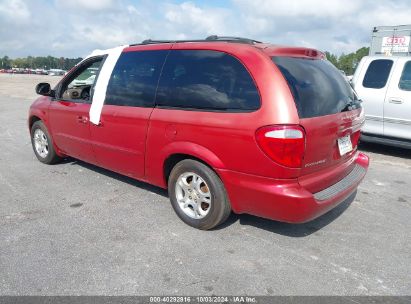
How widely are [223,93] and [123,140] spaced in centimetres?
146

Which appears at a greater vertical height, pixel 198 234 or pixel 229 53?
pixel 229 53

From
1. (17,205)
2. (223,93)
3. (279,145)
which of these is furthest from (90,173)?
(279,145)

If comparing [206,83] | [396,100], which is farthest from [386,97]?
[206,83]

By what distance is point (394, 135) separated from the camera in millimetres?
6719

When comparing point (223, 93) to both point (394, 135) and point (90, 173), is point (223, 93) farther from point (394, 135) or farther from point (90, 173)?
point (394, 135)

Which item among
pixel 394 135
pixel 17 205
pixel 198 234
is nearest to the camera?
pixel 198 234

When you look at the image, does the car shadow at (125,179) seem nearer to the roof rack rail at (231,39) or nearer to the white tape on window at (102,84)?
the white tape on window at (102,84)

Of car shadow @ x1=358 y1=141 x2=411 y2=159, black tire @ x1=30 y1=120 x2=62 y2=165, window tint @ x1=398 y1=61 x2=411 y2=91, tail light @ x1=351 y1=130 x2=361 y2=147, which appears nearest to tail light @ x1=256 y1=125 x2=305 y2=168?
tail light @ x1=351 y1=130 x2=361 y2=147

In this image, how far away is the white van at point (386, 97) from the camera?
6.57 meters

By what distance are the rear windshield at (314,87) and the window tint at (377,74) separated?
3616 mm

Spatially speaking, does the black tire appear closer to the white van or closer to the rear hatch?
the rear hatch

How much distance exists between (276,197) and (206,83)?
1196 mm

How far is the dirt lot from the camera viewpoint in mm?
2803

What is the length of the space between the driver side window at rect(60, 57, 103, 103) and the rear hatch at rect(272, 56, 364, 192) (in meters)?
2.49
